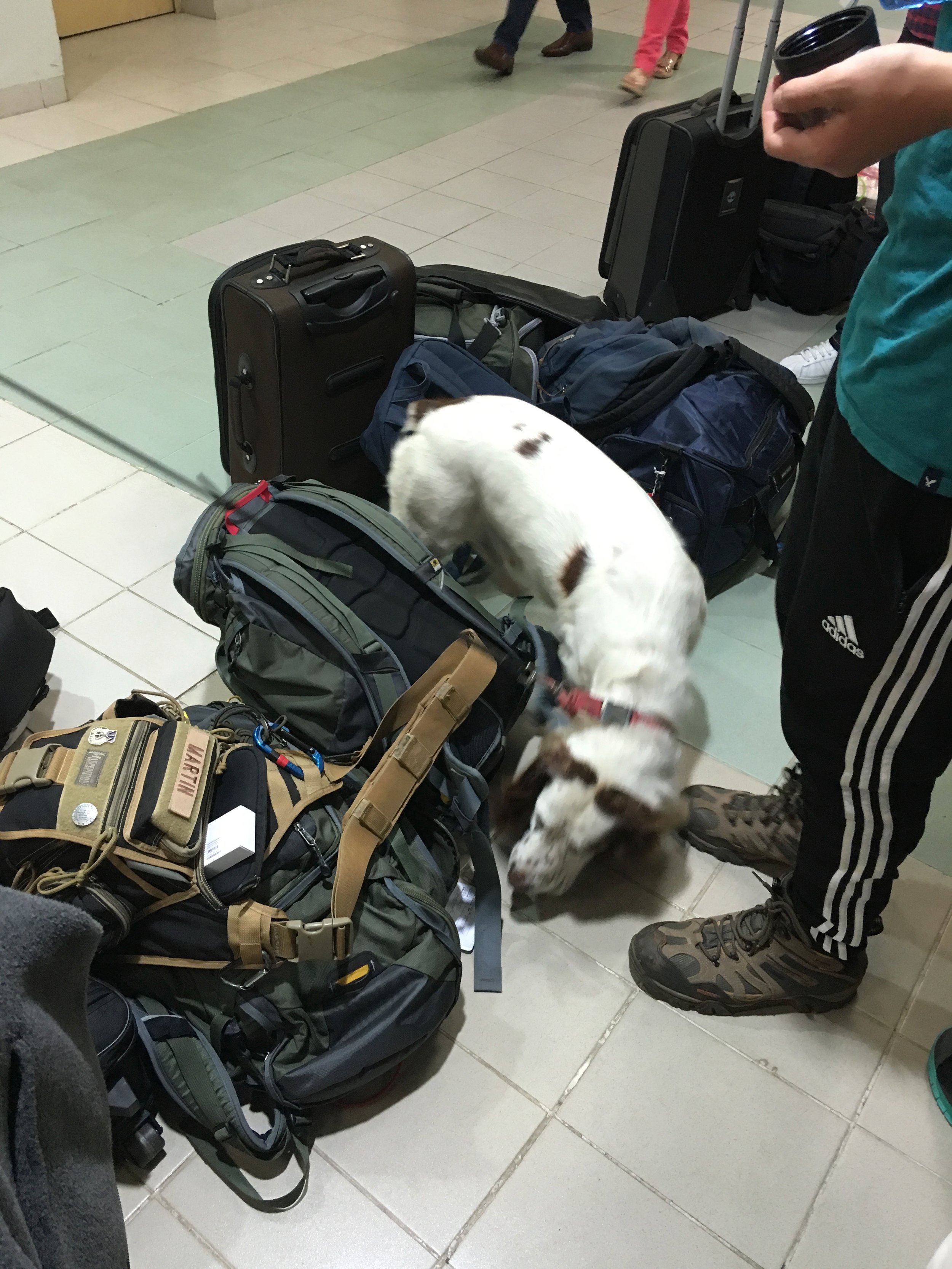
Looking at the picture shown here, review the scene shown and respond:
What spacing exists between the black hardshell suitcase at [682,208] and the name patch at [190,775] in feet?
7.87

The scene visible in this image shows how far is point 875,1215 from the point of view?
1411mm

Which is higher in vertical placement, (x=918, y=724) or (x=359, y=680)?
(x=918, y=724)

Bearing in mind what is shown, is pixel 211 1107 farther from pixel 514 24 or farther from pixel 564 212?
pixel 514 24

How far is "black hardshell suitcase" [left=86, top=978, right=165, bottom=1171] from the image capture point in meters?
1.33

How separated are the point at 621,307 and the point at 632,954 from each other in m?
2.42

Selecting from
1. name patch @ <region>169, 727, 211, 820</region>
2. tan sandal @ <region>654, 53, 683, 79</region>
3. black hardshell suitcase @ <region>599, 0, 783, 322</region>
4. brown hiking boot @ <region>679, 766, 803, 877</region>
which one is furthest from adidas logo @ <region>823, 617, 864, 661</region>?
tan sandal @ <region>654, 53, 683, 79</region>

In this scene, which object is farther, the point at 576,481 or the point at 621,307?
the point at 621,307

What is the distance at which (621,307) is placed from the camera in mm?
3350

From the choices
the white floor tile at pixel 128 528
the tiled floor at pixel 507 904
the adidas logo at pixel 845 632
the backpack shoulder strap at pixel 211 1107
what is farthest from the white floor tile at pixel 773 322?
the backpack shoulder strap at pixel 211 1107

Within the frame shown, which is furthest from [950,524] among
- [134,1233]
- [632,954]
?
[134,1233]

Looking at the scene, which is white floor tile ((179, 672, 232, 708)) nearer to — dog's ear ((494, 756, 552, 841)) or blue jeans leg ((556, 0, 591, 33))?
dog's ear ((494, 756, 552, 841))

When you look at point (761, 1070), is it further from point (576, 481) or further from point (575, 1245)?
point (576, 481)

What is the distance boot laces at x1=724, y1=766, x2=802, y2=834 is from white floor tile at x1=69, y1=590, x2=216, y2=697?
1179 millimetres

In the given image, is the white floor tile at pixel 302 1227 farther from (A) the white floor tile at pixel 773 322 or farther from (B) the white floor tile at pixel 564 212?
(B) the white floor tile at pixel 564 212
